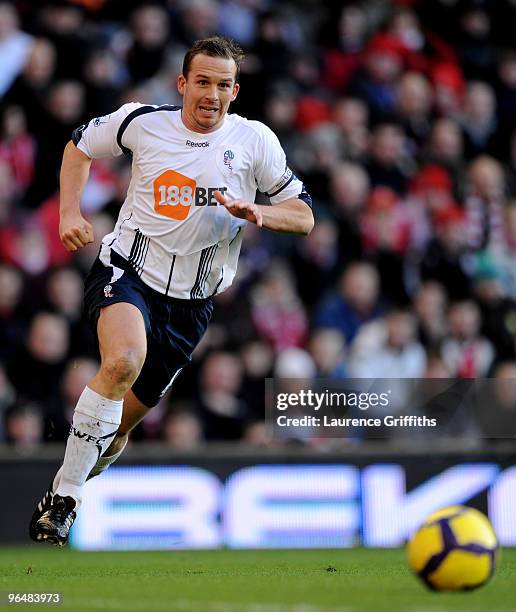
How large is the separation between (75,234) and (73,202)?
407 mm

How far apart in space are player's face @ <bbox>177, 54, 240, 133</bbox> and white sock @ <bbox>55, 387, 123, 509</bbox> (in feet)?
5.21

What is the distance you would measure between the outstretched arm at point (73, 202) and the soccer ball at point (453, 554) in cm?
228

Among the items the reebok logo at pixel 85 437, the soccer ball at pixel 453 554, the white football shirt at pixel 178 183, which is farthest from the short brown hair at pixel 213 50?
the soccer ball at pixel 453 554

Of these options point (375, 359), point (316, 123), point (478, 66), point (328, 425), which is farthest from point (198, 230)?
point (478, 66)

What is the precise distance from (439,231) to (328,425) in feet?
13.3

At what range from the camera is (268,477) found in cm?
1016

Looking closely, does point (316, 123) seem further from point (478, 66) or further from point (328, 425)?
point (328, 425)

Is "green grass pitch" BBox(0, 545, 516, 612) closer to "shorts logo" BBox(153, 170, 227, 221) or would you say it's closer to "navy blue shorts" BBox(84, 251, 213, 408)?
"navy blue shorts" BBox(84, 251, 213, 408)

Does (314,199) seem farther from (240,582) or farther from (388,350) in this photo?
(240,582)

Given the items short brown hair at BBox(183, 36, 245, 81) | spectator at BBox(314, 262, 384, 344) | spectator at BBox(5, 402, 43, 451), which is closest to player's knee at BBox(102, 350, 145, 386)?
short brown hair at BBox(183, 36, 245, 81)

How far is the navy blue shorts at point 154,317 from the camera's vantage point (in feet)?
22.8

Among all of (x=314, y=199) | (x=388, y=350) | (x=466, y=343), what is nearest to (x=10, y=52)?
(x=314, y=199)

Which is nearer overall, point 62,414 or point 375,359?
point 62,414

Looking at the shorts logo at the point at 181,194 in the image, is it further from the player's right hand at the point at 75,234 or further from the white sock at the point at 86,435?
the white sock at the point at 86,435
